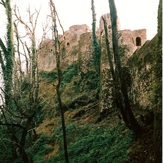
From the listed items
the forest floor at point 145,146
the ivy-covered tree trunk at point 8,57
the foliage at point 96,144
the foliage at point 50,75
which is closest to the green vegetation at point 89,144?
the foliage at point 96,144

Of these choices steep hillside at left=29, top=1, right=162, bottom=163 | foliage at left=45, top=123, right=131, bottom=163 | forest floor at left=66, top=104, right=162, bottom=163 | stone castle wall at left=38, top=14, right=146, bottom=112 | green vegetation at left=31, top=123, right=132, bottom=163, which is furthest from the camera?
stone castle wall at left=38, top=14, right=146, bottom=112

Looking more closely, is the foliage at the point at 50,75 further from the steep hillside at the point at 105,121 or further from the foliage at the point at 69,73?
the steep hillside at the point at 105,121

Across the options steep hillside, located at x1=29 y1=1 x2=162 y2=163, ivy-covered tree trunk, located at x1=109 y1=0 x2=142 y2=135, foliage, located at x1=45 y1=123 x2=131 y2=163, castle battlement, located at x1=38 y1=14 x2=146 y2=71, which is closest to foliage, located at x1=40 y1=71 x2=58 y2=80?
castle battlement, located at x1=38 y1=14 x2=146 y2=71

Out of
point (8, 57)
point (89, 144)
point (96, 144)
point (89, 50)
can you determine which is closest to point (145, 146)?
point (96, 144)

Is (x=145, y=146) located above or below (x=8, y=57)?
below

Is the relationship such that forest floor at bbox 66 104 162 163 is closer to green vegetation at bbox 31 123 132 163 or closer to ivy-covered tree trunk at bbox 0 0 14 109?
green vegetation at bbox 31 123 132 163

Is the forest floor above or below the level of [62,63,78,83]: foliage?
below

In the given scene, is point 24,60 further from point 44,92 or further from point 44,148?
point 44,92

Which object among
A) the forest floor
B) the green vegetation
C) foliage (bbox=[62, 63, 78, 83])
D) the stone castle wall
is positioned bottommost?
the green vegetation

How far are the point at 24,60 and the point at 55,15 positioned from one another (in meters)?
3.46

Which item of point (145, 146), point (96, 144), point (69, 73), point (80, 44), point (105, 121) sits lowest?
point (96, 144)

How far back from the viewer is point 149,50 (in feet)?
35.9

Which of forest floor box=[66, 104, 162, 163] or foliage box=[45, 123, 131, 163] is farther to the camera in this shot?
foliage box=[45, 123, 131, 163]

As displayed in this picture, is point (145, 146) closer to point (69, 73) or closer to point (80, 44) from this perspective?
point (80, 44)
